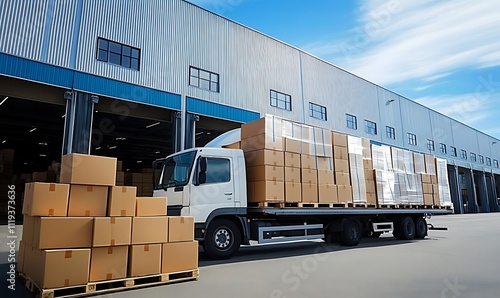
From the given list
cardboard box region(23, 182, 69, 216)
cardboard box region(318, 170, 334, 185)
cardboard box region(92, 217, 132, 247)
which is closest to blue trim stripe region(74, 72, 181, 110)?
cardboard box region(318, 170, 334, 185)

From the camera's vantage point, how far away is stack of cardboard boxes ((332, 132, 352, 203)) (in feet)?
30.3

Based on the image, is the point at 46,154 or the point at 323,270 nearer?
the point at 323,270

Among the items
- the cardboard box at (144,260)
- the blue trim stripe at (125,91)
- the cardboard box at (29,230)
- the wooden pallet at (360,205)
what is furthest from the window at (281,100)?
the cardboard box at (29,230)

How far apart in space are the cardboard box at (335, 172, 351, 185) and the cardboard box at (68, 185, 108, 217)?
6419 mm

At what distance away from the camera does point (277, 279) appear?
5344mm

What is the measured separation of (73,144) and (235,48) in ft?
32.4

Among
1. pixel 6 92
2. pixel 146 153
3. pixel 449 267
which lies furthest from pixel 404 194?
pixel 146 153

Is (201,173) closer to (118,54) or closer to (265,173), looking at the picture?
(265,173)

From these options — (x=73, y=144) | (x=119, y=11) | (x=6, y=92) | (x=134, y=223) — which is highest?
(x=119, y=11)

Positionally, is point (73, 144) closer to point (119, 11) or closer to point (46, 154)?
point (119, 11)

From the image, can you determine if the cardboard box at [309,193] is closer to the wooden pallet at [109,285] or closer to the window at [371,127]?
the wooden pallet at [109,285]

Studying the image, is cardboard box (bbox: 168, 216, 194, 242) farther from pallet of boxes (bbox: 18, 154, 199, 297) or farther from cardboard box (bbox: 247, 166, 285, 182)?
cardboard box (bbox: 247, 166, 285, 182)

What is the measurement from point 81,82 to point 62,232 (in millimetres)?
10210

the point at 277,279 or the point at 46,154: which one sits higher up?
the point at 46,154
